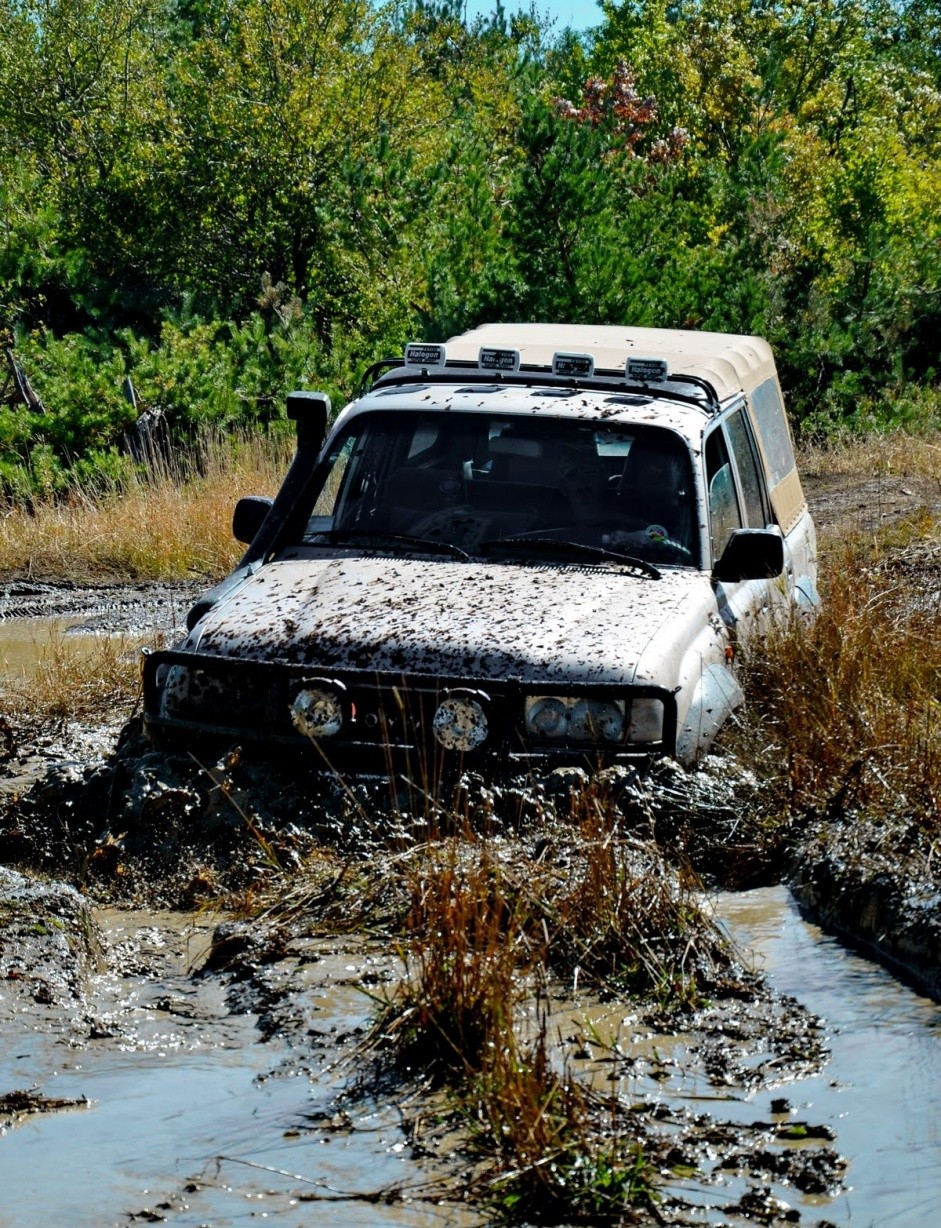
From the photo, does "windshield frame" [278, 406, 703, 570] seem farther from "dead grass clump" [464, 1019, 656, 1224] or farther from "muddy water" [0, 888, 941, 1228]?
"dead grass clump" [464, 1019, 656, 1224]

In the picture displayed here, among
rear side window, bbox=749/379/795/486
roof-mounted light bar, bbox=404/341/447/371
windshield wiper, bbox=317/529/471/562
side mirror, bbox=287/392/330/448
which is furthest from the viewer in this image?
rear side window, bbox=749/379/795/486

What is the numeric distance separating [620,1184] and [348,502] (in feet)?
12.6

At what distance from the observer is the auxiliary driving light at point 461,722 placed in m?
5.35

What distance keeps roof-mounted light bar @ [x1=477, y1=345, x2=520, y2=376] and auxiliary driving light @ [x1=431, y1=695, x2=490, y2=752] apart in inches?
78.8

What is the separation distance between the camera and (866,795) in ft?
19.0

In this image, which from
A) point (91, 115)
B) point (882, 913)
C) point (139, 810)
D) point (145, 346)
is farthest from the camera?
point (91, 115)

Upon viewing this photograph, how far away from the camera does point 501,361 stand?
693 centimetres

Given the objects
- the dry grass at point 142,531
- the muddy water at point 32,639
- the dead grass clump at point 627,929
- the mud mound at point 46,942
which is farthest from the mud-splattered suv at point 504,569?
the dry grass at point 142,531

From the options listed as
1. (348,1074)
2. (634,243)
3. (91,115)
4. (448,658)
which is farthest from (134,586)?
(91,115)

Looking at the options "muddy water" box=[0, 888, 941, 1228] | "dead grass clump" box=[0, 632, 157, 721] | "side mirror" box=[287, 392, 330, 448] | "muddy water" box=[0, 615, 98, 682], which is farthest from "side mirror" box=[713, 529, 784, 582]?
"muddy water" box=[0, 615, 98, 682]

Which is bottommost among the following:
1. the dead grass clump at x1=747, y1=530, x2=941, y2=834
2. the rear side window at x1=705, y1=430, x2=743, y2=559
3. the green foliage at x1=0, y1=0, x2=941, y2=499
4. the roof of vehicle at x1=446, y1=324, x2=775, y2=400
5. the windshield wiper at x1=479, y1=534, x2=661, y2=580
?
the dead grass clump at x1=747, y1=530, x2=941, y2=834

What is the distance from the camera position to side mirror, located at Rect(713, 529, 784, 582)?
6.08 metres

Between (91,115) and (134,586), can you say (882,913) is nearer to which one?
(134,586)

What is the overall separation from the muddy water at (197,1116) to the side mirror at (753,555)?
2.18 meters
